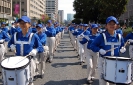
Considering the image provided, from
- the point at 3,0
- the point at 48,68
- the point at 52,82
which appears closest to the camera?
the point at 52,82

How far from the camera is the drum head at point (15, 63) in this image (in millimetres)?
4211

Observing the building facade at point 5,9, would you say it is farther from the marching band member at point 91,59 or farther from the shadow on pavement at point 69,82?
the marching band member at point 91,59

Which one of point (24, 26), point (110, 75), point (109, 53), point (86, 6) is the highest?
point (86, 6)

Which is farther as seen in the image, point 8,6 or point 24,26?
point 8,6

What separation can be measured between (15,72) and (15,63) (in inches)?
9.8

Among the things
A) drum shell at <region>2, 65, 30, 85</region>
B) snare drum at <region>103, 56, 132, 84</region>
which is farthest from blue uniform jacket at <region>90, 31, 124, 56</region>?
drum shell at <region>2, 65, 30, 85</region>

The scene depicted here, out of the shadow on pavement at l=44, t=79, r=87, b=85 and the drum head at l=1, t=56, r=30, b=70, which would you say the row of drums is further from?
the shadow on pavement at l=44, t=79, r=87, b=85

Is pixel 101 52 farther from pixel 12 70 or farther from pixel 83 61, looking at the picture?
pixel 83 61

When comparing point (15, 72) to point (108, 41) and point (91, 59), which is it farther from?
point (91, 59)

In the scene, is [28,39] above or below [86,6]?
below

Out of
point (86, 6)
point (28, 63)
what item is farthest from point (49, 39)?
point (86, 6)

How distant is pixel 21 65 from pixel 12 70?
21 cm

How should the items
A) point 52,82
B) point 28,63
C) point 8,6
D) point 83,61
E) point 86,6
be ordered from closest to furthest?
point 28,63
point 52,82
point 83,61
point 86,6
point 8,6

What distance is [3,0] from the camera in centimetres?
6450
